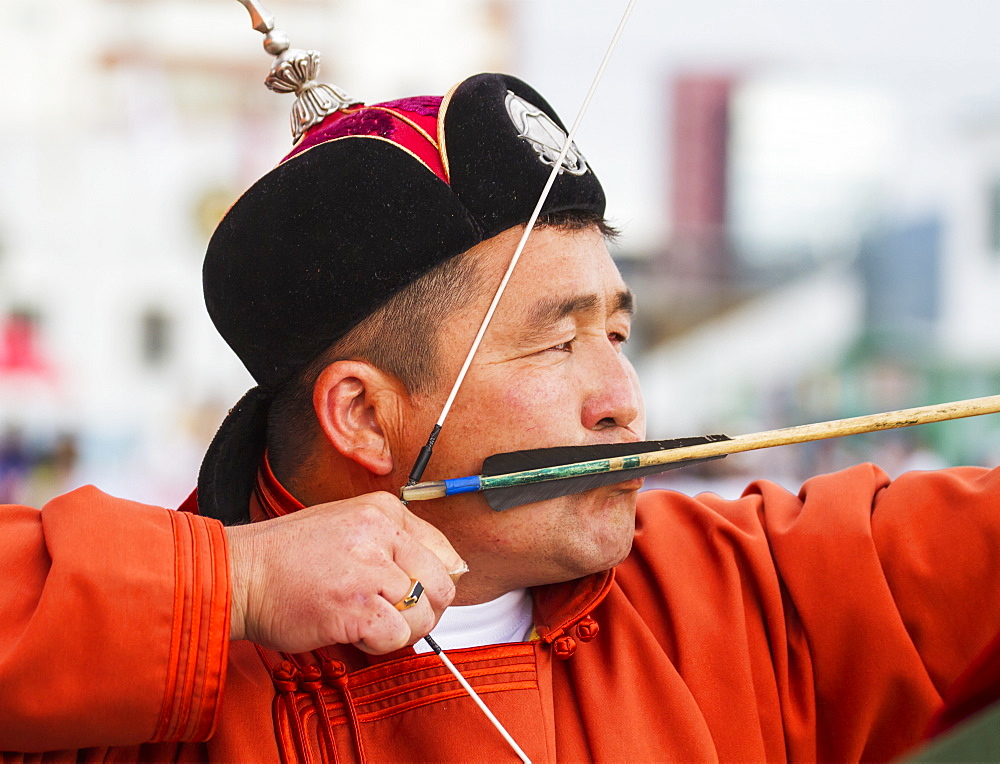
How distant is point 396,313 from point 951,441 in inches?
284

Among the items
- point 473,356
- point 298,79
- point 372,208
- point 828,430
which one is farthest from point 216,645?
point 298,79

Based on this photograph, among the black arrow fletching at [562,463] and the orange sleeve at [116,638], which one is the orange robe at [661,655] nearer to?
the orange sleeve at [116,638]

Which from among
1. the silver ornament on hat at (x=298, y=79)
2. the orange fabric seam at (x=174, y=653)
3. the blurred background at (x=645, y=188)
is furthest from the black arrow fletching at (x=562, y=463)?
the blurred background at (x=645, y=188)

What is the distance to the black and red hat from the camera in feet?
5.23

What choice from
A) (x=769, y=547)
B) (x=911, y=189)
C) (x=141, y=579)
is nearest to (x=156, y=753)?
(x=141, y=579)

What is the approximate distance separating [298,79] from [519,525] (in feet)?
2.88

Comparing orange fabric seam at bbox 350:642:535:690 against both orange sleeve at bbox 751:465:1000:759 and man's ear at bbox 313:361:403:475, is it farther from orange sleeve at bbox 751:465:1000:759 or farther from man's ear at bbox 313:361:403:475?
orange sleeve at bbox 751:465:1000:759

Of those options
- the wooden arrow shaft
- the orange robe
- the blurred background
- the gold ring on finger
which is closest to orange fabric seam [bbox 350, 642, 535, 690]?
the orange robe

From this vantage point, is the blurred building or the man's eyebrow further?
the blurred building

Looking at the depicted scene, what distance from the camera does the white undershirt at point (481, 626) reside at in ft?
5.41

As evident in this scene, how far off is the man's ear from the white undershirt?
0.26m

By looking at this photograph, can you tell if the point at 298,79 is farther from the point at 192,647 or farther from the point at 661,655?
the point at 661,655

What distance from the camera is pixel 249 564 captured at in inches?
52.1

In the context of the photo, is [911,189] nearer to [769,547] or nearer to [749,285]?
[749,285]
